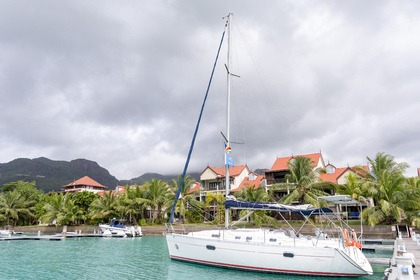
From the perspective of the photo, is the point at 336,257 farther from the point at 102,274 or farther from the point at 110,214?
the point at 110,214

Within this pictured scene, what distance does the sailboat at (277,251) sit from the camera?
48.6 feet

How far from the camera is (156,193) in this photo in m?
50.3

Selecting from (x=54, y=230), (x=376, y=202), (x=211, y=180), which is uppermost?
(x=211, y=180)

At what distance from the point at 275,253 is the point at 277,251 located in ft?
0.54

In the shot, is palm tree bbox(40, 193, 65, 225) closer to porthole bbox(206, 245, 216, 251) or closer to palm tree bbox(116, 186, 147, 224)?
palm tree bbox(116, 186, 147, 224)

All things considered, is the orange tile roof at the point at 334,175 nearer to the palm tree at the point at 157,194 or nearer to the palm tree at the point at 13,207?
the palm tree at the point at 157,194

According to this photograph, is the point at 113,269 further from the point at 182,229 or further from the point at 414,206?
the point at 414,206

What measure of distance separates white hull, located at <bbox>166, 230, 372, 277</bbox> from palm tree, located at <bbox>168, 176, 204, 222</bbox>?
2928 cm

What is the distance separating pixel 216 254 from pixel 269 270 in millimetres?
3126

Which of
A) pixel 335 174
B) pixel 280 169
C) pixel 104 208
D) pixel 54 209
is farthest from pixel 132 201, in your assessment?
pixel 335 174

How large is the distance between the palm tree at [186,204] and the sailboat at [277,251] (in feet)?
95.7

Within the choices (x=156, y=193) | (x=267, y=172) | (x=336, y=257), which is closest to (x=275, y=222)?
(x=267, y=172)

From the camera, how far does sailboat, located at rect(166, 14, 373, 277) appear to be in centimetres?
1482

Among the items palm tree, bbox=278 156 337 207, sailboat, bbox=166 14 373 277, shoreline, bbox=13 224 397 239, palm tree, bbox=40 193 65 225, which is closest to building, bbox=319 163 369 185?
palm tree, bbox=278 156 337 207
